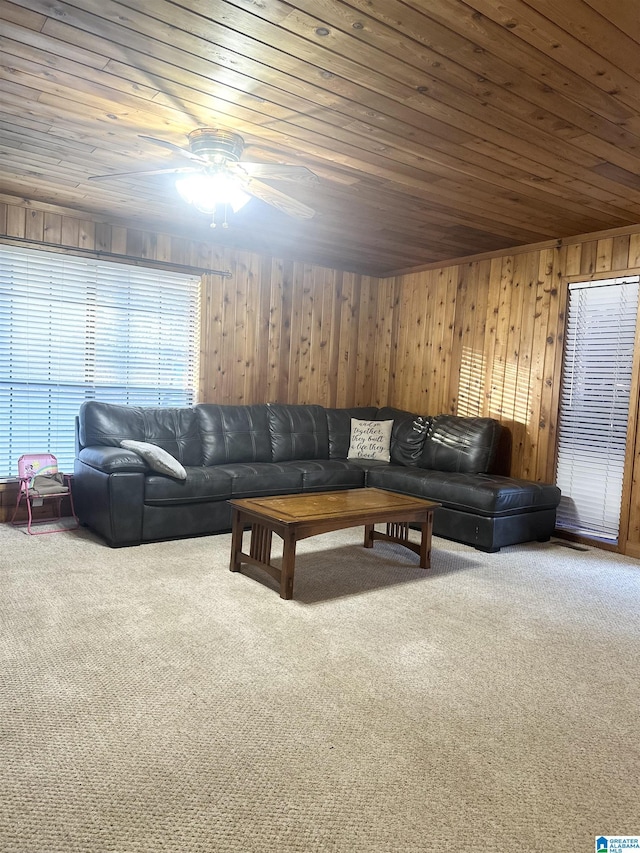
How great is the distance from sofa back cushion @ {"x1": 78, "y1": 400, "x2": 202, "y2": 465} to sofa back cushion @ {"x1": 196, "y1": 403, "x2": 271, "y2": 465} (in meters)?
0.09

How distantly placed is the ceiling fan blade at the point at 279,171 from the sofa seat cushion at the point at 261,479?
2.34 meters

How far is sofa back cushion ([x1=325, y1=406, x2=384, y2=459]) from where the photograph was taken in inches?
239

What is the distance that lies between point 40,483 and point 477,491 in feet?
10.8

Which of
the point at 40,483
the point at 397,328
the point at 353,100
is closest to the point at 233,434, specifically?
the point at 40,483

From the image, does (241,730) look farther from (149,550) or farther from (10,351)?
(10,351)

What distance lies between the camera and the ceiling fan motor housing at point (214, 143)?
3172 millimetres

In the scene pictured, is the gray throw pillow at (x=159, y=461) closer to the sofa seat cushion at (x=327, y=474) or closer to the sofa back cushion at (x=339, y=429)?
the sofa seat cushion at (x=327, y=474)

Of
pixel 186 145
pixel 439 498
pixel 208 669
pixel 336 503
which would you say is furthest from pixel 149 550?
pixel 186 145

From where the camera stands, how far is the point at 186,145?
350cm

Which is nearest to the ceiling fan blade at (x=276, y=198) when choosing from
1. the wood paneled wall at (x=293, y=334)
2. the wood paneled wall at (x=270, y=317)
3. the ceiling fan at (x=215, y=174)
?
the ceiling fan at (x=215, y=174)

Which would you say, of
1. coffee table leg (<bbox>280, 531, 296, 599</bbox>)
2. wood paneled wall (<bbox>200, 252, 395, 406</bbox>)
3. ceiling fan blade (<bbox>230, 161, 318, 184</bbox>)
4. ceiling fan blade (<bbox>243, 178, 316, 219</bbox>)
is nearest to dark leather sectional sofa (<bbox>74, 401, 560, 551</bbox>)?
wood paneled wall (<bbox>200, 252, 395, 406</bbox>)

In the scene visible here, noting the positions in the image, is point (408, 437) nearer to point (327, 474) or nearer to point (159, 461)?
point (327, 474)

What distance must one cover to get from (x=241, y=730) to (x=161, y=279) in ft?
14.0

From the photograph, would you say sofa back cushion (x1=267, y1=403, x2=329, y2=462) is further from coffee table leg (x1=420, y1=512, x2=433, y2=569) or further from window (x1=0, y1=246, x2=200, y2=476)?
coffee table leg (x1=420, y1=512, x2=433, y2=569)
